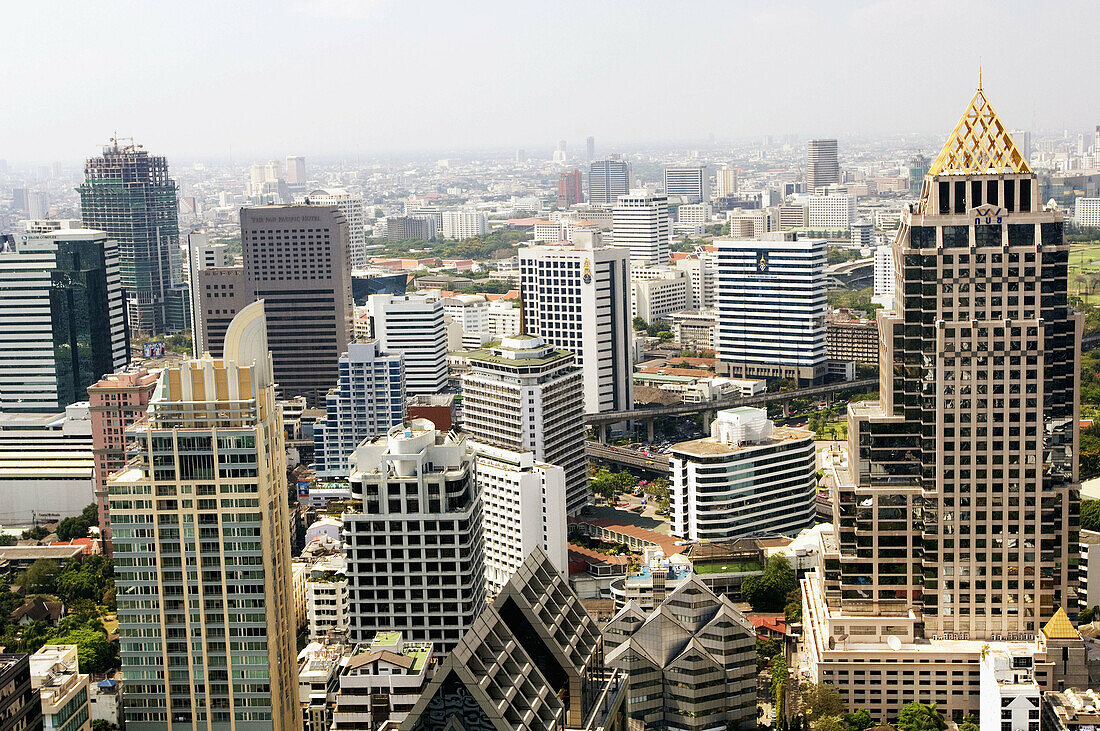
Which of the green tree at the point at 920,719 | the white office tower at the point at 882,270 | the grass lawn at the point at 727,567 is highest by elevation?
the white office tower at the point at 882,270

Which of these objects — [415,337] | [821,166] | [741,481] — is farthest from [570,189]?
[741,481]

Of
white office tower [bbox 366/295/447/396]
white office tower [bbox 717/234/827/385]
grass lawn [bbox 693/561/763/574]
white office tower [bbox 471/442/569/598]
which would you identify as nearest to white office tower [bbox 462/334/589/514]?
white office tower [bbox 471/442/569/598]

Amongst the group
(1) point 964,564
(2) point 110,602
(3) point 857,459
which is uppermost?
(3) point 857,459

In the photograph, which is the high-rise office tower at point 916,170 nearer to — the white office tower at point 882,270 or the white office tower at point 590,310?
the white office tower at point 882,270

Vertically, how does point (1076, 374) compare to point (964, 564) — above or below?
above

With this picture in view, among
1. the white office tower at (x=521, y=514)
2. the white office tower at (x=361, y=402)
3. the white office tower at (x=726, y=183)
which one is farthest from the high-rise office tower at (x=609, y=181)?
the white office tower at (x=521, y=514)

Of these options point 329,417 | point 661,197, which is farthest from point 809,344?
point 661,197

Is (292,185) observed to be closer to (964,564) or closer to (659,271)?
(659,271)

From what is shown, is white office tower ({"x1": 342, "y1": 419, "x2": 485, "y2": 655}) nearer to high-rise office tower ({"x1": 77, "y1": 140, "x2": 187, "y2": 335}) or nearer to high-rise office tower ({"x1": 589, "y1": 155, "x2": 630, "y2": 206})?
high-rise office tower ({"x1": 77, "y1": 140, "x2": 187, "y2": 335})
